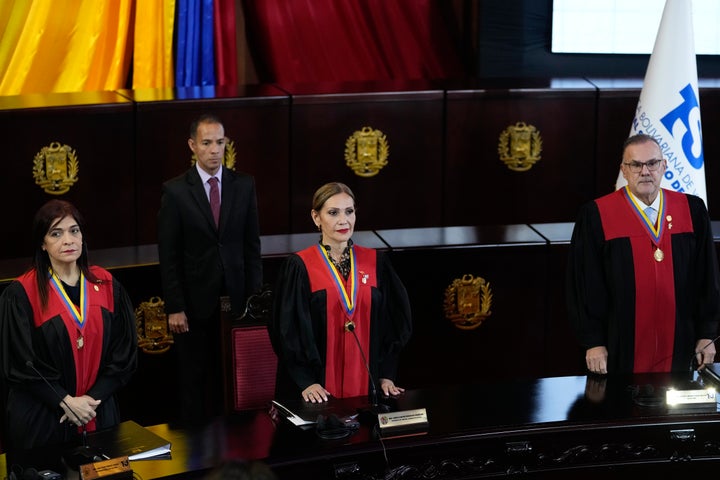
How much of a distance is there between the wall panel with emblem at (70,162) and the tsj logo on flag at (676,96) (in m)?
2.42

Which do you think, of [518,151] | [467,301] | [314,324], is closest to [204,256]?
[314,324]

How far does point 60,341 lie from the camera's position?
415 cm

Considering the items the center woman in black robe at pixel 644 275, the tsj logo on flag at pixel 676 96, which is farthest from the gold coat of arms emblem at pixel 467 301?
the center woman in black robe at pixel 644 275

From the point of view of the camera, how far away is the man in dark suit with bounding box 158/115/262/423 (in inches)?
207

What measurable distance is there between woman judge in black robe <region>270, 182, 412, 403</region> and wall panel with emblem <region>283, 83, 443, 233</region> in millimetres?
2353

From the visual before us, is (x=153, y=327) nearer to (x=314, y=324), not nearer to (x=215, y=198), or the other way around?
(x=215, y=198)

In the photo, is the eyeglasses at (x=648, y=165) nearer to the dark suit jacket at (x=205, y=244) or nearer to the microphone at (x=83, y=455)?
the dark suit jacket at (x=205, y=244)

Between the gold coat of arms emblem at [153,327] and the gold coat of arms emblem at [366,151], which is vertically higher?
the gold coat of arms emblem at [366,151]

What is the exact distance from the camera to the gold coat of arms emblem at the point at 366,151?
22.1 feet

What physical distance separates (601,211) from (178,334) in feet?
5.90

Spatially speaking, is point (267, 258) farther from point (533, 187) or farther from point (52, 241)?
point (533, 187)

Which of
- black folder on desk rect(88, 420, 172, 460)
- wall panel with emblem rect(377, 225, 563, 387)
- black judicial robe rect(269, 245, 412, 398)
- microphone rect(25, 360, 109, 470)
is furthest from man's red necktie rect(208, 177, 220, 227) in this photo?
microphone rect(25, 360, 109, 470)

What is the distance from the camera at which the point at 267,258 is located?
5551 mm

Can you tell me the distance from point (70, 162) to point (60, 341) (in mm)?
2172
